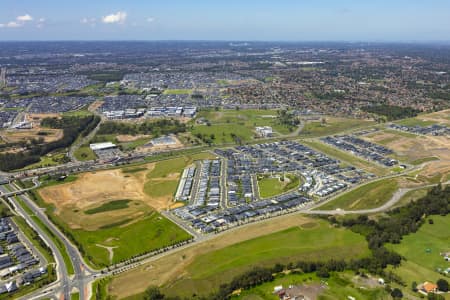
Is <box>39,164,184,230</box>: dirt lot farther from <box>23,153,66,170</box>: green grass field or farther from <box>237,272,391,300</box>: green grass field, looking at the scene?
<box>237,272,391,300</box>: green grass field

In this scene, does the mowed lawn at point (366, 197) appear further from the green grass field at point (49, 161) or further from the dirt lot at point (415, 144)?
the green grass field at point (49, 161)

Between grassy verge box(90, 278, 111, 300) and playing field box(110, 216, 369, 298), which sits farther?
playing field box(110, 216, 369, 298)

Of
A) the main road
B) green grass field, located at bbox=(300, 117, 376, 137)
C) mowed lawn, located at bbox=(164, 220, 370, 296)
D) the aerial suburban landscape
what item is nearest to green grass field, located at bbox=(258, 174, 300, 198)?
the aerial suburban landscape

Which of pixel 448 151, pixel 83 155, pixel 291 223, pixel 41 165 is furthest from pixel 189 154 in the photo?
pixel 448 151

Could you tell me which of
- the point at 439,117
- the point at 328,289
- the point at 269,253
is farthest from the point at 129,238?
the point at 439,117

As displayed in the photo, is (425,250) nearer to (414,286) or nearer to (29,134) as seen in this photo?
(414,286)

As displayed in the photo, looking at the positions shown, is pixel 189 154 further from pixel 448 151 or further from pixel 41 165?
pixel 448 151
